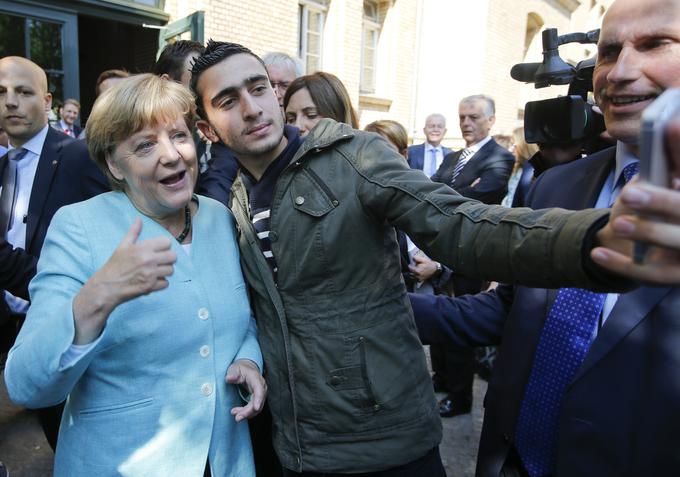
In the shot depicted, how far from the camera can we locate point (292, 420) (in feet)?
4.95

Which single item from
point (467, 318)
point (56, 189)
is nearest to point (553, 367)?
point (467, 318)

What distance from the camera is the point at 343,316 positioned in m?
1.44

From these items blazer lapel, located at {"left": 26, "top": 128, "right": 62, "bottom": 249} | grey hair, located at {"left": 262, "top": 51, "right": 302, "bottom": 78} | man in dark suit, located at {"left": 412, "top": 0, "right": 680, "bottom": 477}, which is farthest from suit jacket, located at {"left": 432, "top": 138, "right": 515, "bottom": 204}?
blazer lapel, located at {"left": 26, "top": 128, "right": 62, "bottom": 249}

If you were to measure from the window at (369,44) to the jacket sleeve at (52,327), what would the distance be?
31.8ft

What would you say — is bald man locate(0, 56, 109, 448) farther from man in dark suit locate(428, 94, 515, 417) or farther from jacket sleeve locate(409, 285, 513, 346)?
man in dark suit locate(428, 94, 515, 417)

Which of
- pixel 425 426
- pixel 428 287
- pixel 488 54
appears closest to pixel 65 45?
pixel 428 287

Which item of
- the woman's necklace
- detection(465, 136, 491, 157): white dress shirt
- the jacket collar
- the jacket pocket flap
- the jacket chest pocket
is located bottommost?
the jacket pocket flap

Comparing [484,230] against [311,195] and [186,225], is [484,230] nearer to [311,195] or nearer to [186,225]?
[311,195]

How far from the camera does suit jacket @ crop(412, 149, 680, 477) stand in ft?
3.63

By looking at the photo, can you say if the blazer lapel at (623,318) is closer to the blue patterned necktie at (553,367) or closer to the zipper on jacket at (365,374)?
the blue patterned necktie at (553,367)

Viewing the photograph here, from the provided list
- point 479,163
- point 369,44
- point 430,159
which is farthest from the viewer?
point 369,44

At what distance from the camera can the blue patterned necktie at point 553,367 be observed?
1.32 metres

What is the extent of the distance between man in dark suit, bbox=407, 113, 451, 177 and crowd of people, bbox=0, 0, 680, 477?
522 centimetres

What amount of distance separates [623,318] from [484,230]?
43 cm
